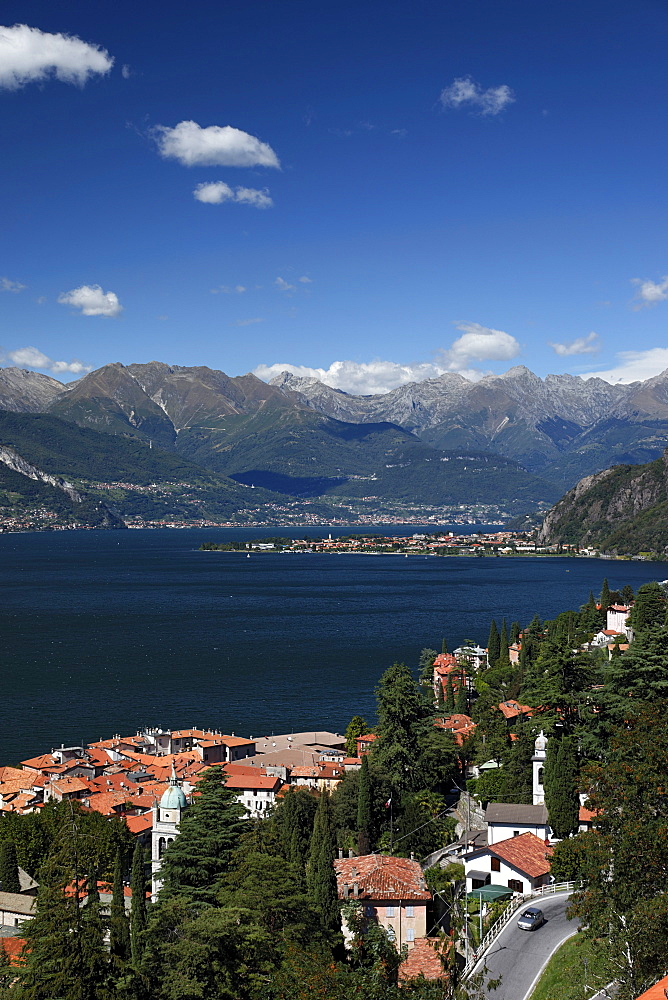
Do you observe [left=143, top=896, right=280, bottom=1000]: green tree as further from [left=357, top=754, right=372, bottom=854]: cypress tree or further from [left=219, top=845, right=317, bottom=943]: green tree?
[left=357, top=754, right=372, bottom=854]: cypress tree

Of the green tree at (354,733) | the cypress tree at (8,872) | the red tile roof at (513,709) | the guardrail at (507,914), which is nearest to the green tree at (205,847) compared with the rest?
the guardrail at (507,914)

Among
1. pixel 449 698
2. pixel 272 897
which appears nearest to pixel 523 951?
pixel 272 897

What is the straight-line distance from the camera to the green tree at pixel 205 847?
20.0m

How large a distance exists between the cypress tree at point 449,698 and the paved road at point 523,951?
94.8ft

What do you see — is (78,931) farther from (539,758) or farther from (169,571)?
(169,571)

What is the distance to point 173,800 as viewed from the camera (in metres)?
29.0

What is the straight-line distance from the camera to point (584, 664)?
32781 millimetres

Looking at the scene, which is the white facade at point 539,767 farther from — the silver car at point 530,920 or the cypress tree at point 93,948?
the cypress tree at point 93,948

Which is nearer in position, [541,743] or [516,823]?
[516,823]

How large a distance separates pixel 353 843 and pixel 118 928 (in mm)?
13945

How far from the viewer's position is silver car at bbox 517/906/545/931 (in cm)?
1938

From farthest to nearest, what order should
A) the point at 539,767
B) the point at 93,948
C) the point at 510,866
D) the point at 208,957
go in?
the point at 539,767 → the point at 510,866 → the point at 208,957 → the point at 93,948

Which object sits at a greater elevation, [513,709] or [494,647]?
[494,647]

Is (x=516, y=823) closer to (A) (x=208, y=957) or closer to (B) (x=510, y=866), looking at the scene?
(B) (x=510, y=866)
